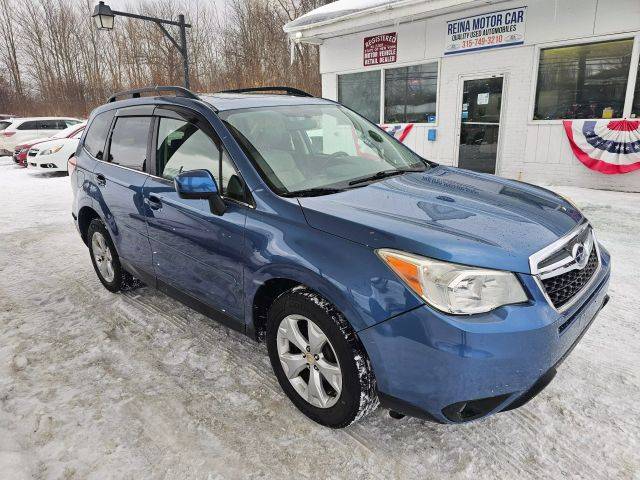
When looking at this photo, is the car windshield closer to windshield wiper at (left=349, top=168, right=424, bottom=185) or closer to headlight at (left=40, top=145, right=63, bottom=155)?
windshield wiper at (left=349, top=168, right=424, bottom=185)

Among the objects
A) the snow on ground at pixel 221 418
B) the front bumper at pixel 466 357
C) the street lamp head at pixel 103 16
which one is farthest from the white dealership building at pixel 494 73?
the front bumper at pixel 466 357

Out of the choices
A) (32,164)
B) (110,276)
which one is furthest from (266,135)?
(32,164)

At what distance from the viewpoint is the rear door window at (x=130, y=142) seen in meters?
3.44

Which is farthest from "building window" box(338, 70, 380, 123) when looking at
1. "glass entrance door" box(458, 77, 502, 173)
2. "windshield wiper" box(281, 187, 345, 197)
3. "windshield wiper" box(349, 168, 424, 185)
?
"windshield wiper" box(281, 187, 345, 197)

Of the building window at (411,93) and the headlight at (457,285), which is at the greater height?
the building window at (411,93)

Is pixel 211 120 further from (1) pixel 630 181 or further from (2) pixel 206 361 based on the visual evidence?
(1) pixel 630 181

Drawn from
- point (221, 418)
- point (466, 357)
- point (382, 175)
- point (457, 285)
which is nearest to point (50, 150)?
point (382, 175)

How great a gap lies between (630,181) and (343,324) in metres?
7.88

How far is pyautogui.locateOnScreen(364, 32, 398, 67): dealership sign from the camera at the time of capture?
33.2ft

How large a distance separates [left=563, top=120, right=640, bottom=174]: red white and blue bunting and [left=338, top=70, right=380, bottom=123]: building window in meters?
4.31

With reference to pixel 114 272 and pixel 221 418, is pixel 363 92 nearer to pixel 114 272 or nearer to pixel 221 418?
pixel 114 272

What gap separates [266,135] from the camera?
289cm

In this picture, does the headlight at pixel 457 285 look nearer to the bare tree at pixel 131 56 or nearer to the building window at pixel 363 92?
the building window at pixel 363 92

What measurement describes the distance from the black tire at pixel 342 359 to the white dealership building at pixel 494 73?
25.1 feet
